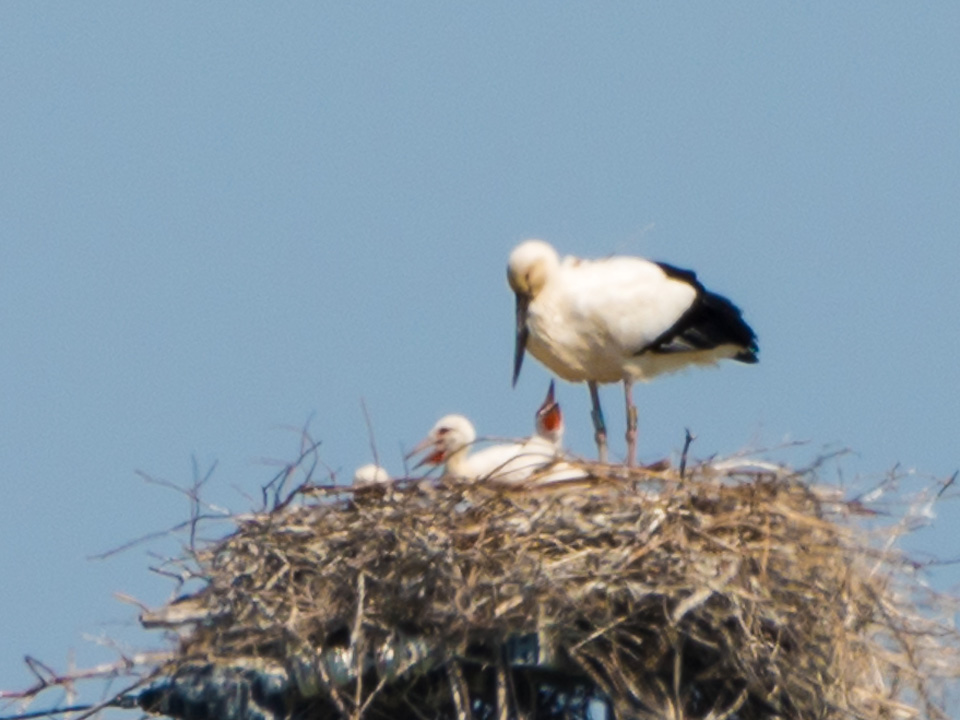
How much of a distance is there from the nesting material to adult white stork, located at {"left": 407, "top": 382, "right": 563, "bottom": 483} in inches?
17.5

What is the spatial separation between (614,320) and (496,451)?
782 millimetres

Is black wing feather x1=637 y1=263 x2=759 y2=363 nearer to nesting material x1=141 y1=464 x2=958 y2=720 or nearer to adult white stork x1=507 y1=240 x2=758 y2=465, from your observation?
adult white stork x1=507 y1=240 x2=758 y2=465

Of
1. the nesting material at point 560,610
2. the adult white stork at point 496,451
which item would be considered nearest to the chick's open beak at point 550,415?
the adult white stork at point 496,451

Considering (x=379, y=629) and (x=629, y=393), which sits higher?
(x=629, y=393)

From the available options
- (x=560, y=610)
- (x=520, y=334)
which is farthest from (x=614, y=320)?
(x=560, y=610)

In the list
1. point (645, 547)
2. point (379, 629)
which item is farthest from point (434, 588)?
point (645, 547)

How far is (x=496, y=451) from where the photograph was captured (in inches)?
362

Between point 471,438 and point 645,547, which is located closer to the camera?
point 645,547

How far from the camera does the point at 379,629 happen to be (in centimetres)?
751

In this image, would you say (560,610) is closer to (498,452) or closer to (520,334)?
(498,452)

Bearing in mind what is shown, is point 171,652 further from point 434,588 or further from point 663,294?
point 663,294

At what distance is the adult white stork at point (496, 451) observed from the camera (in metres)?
8.42

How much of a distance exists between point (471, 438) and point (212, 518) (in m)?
2.19

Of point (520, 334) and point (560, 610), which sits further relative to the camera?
point (520, 334)
